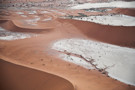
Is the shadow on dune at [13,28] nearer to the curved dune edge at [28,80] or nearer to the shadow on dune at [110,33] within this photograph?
the shadow on dune at [110,33]

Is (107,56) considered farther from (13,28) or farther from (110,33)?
(13,28)

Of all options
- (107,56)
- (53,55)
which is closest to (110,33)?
(107,56)

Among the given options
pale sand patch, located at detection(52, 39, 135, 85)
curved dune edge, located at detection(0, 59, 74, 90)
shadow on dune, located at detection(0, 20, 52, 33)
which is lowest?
pale sand patch, located at detection(52, 39, 135, 85)

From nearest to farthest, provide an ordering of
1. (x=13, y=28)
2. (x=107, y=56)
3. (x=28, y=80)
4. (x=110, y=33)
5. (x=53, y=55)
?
(x=28, y=80), (x=53, y=55), (x=107, y=56), (x=110, y=33), (x=13, y=28)

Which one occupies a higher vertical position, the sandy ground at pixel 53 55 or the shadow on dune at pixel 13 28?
the shadow on dune at pixel 13 28

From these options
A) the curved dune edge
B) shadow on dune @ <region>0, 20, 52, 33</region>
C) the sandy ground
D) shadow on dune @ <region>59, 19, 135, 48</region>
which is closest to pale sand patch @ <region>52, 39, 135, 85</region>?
the sandy ground

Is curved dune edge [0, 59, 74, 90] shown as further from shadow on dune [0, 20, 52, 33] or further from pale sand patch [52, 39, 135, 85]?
shadow on dune [0, 20, 52, 33]

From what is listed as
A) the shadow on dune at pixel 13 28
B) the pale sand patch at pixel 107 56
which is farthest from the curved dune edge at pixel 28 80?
the shadow on dune at pixel 13 28
